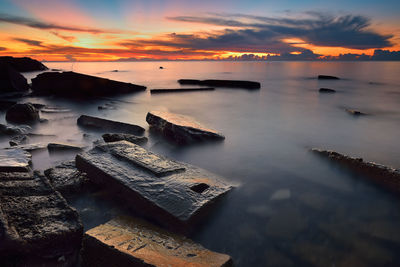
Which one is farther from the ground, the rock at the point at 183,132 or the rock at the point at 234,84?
the rock at the point at 234,84

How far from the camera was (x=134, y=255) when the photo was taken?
1629 millimetres

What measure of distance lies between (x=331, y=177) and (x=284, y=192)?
88cm

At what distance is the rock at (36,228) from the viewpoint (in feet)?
5.19

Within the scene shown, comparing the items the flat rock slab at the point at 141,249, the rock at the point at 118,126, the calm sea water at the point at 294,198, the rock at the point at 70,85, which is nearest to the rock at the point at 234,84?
the rock at the point at 70,85

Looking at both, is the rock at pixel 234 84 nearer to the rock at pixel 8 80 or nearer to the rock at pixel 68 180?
the rock at pixel 8 80

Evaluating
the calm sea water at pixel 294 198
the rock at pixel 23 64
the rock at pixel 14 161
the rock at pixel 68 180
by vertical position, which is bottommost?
the calm sea water at pixel 294 198

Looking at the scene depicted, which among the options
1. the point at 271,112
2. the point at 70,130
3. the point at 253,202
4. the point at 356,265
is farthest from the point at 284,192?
the point at 271,112

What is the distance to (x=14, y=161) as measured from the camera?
112 inches

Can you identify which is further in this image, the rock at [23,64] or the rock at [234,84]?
the rock at [23,64]

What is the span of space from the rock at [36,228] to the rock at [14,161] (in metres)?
0.42

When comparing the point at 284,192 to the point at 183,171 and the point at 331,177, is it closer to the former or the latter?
the point at 331,177

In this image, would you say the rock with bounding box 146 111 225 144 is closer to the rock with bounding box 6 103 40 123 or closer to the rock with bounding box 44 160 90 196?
the rock with bounding box 44 160 90 196

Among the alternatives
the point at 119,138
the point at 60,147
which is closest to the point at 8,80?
the point at 60,147

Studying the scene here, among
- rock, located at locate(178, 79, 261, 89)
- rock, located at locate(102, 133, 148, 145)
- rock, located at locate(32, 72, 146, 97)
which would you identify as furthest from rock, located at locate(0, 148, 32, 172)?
rock, located at locate(178, 79, 261, 89)
